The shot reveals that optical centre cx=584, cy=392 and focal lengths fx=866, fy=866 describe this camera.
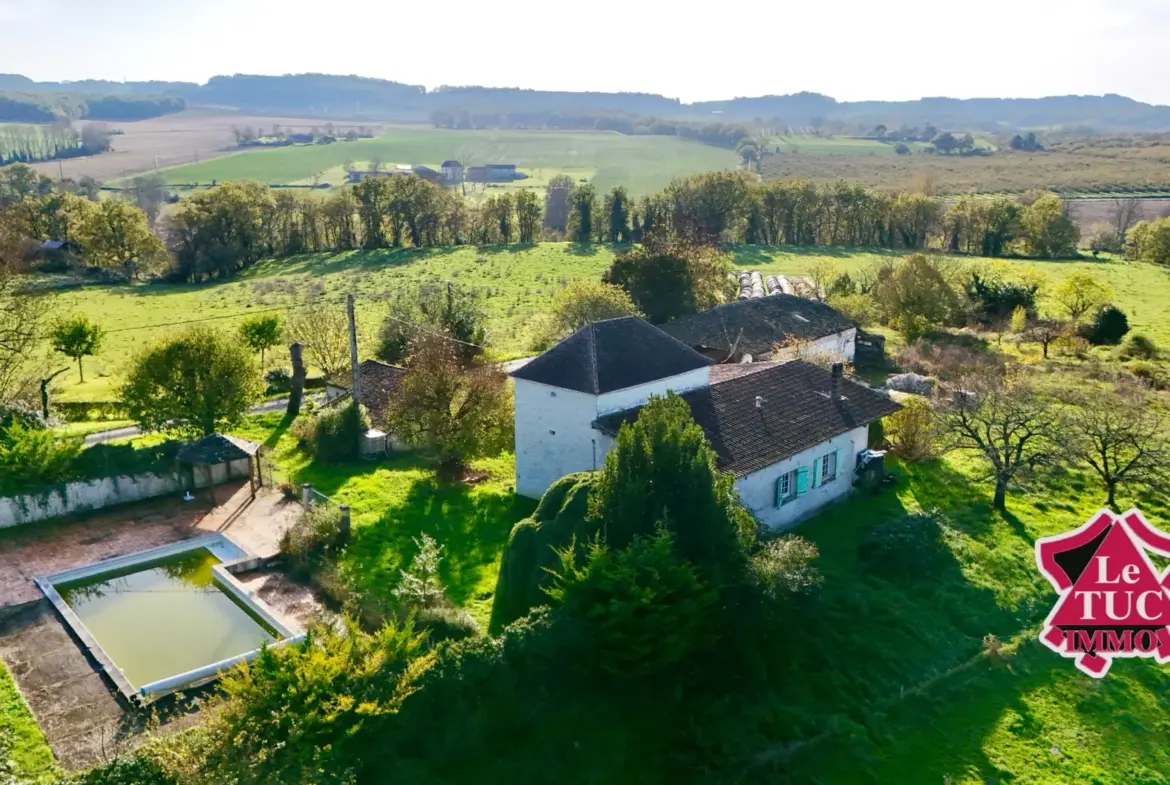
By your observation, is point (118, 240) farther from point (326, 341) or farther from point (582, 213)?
point (326, 341)

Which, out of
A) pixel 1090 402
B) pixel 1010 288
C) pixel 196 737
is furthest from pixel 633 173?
pixel 196 737

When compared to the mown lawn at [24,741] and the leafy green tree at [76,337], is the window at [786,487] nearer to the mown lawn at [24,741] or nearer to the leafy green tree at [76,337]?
the mown lawn at [24,741]

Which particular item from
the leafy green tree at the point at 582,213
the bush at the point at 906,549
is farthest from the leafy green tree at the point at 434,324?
the leafy green tree at the point at 582,213

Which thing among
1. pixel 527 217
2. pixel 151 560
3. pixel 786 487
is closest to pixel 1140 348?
pixel 786 487

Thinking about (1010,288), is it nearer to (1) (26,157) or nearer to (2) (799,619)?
(2) (799,619)

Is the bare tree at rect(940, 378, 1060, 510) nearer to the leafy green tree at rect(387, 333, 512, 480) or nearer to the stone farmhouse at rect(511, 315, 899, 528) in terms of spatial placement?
the stone farmhouse at rect(511, 315, 899, 528)
